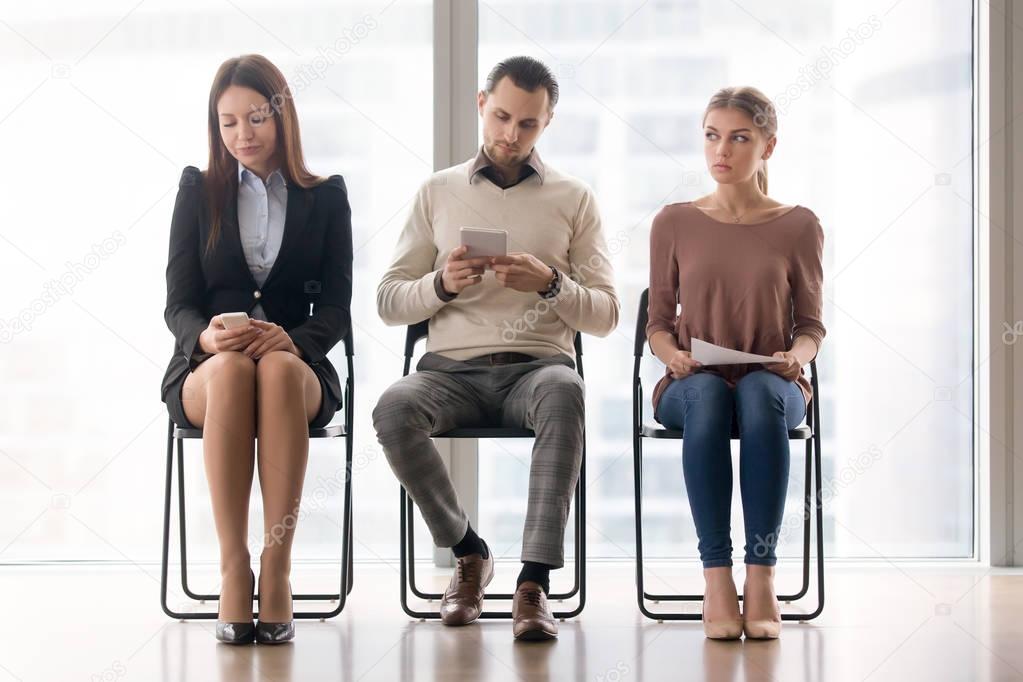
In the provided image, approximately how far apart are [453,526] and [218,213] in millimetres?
864

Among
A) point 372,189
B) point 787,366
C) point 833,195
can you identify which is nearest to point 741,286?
point 787,366

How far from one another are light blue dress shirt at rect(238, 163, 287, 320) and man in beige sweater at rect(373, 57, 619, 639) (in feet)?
0.89

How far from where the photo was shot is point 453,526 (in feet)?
7.38

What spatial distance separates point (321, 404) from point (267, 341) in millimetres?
195

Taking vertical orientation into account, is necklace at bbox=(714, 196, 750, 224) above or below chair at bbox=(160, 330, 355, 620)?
above

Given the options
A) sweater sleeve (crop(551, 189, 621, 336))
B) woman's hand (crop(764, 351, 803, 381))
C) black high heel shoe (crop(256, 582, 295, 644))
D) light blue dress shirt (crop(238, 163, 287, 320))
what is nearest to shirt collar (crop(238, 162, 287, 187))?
light blue dress shirt (crop(238, 163, 287, 320))

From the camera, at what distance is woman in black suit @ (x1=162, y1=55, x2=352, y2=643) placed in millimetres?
1993

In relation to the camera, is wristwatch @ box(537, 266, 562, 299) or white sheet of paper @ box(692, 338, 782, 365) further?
wristwatch @ box(537, 266, 562, 299)

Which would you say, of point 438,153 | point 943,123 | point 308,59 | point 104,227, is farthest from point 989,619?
point 104,227

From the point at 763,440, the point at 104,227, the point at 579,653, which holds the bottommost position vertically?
the point at 579,653

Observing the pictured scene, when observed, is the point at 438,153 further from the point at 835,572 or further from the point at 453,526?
the point at 835,572

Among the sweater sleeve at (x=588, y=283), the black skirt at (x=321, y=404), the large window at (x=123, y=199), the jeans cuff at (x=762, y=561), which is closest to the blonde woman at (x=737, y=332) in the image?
the jeans cuff at (x=762, y=561)

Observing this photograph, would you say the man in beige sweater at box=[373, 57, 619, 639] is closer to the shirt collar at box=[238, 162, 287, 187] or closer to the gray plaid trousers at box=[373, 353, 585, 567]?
the gray plaid trousers at box=[373, 353, 585, 567]

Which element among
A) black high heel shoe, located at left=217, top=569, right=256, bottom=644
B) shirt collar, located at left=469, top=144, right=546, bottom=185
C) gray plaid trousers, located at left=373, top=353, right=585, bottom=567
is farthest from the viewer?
shirt collar, located at left=469, top=144, right=546, bottom=185
